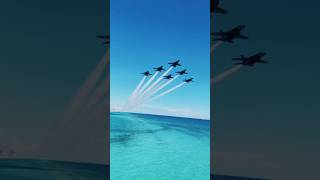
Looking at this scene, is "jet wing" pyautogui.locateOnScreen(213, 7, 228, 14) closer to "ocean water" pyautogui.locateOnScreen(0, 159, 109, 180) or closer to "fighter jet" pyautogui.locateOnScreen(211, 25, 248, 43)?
"fighter jet" pyautogui.locateOnScreen(211, 25, 248, 43)

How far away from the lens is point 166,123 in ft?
32.6

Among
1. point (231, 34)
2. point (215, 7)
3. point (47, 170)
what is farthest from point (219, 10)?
point (47, 170)

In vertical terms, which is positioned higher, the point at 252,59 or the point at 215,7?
the point at 215,7

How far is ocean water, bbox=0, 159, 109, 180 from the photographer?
25.1 feet

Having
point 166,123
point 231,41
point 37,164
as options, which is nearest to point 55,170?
point 37,164

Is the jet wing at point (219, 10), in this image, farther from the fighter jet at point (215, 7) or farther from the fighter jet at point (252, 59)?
the fighter jet at point (252, 59)

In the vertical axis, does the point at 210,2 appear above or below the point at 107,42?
above

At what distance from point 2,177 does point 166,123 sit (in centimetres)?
501

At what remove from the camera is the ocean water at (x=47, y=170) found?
25.1 ft

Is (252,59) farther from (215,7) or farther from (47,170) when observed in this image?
(47,170)

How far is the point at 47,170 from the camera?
27.7ft

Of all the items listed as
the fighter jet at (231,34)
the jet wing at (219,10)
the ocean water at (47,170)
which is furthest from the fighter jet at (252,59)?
the ocean water at (47,170)

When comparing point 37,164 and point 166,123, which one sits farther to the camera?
point 166,123

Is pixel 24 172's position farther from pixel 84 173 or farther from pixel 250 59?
pixel 250 59
